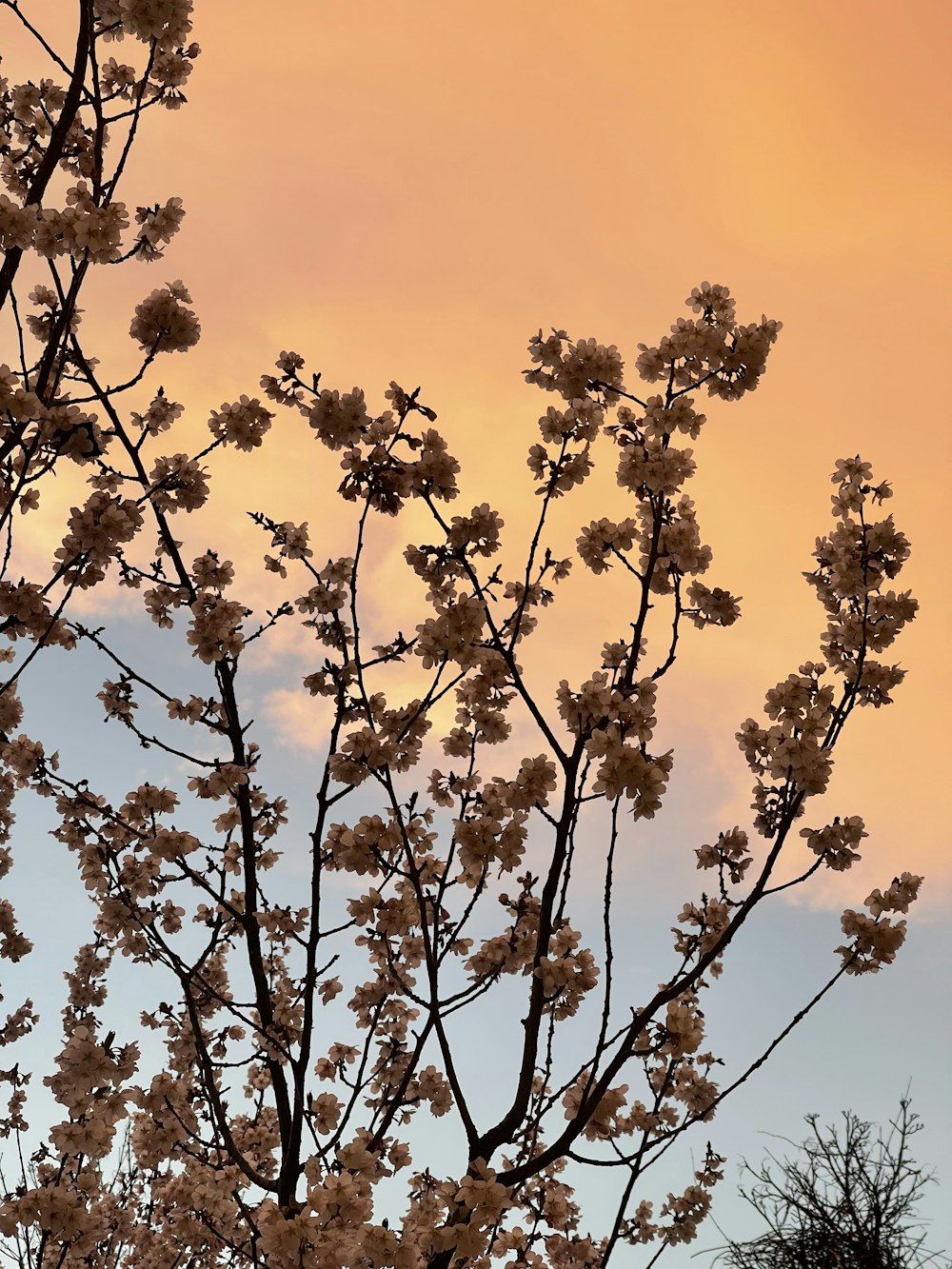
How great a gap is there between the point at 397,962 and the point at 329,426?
95.5 inches

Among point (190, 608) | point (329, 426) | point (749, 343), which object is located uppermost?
point (749, 343)

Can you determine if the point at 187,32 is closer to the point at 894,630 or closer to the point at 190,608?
the point at 190,608

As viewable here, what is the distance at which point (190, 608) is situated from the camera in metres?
4.30

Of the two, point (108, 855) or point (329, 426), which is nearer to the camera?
point (329, 426)

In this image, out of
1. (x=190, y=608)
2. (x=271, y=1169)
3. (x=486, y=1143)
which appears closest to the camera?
(x=486, y=1143)

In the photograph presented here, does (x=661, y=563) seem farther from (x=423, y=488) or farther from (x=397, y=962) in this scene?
(x=397, y=962)

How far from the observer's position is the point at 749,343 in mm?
3957

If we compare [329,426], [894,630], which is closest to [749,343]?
[894,630]

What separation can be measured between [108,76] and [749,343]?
3.00m

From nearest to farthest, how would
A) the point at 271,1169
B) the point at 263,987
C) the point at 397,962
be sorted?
1. the point at 263,987
2. the point at 397,962
3. the point at 271,1169

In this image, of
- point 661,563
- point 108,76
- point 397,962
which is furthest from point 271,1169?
point 108,76

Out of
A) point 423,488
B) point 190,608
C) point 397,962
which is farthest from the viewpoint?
point 397,962

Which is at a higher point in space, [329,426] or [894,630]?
[329,426]

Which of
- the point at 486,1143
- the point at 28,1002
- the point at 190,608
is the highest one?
the point at 190,608
